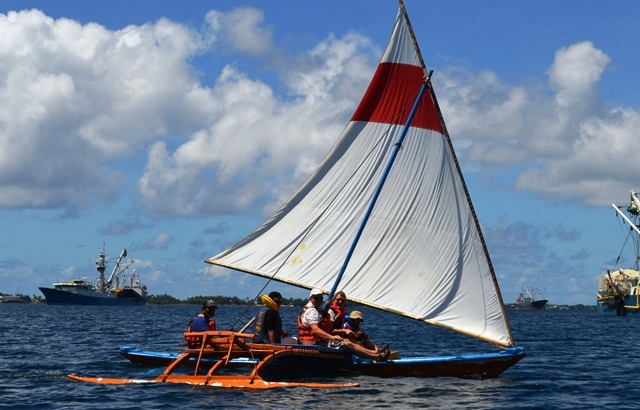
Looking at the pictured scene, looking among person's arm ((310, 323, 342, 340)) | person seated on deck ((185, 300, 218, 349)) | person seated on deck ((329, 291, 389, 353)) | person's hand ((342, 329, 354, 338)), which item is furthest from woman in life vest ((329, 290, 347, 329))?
person seated on deck ((185, 300, 218, 349))

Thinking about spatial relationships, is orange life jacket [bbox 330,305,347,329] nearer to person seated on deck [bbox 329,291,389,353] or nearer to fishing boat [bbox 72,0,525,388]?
person seated on deck [bbox 329,291,389,353]

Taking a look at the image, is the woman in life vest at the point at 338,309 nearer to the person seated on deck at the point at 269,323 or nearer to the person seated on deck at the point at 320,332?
the person seated on deck at the point at 320,332

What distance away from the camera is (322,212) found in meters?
30.0

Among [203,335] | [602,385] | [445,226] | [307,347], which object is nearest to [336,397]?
[307,347]

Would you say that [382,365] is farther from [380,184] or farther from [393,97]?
[393,97]

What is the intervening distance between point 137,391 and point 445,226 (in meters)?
10.6

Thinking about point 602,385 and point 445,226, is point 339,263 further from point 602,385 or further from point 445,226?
point 602,385

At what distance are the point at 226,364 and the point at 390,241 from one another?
6.52 meters

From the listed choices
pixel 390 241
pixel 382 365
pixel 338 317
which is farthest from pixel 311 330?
pixel 390 241

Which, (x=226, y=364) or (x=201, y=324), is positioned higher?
(x=201, y=324)

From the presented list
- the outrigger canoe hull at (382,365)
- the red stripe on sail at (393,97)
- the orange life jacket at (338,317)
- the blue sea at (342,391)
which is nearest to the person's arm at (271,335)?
the outrigger canoe hull at (382,365)

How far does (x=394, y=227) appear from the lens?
29.5 m

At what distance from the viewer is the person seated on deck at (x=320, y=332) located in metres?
28.0

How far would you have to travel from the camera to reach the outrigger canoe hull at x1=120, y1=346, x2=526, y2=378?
27.7 m
